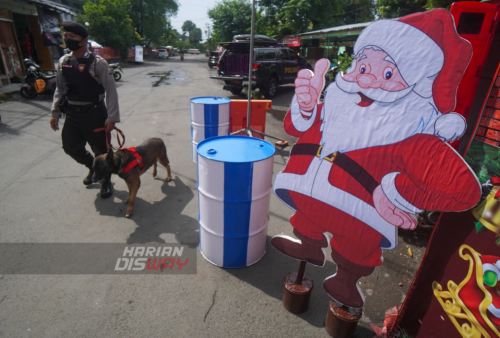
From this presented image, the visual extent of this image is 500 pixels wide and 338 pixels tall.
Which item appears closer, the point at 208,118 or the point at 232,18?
the point at 208,118

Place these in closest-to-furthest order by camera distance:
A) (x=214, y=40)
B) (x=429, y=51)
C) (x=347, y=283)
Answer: (x=429, y=51)
(x=347, y=283)
(x=214, y=40)

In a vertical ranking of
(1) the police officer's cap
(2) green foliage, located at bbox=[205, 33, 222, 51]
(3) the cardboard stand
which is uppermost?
(2) green foliage, located at bbox=[205, 33, 222, 51]

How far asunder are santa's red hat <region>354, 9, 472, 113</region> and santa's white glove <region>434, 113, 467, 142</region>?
0.15ft

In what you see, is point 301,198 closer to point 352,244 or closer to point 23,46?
point 352,244

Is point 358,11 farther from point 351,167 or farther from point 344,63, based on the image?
point 351,167

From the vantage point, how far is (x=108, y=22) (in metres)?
27.0

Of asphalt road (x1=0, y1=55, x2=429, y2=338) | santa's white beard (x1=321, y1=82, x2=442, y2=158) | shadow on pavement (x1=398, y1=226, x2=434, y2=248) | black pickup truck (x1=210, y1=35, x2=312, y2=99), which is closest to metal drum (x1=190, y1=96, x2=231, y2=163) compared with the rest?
asphalt road (x1=0, y1=55, x2=429, y2=338)

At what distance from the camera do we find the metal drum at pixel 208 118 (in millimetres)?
4945

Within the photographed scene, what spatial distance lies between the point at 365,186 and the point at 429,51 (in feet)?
3.04

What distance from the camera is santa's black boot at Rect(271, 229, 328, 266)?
7.97 feet

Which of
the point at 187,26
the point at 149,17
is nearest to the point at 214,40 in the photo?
the point at 149,17

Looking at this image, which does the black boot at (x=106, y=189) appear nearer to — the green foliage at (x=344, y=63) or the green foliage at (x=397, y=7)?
the green foliage at (x=344, y=63)

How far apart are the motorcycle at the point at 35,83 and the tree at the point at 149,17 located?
111ft

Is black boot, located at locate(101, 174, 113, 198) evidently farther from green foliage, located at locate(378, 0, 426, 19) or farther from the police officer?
green foliage, located at locate(378, 0, 426, 19)
